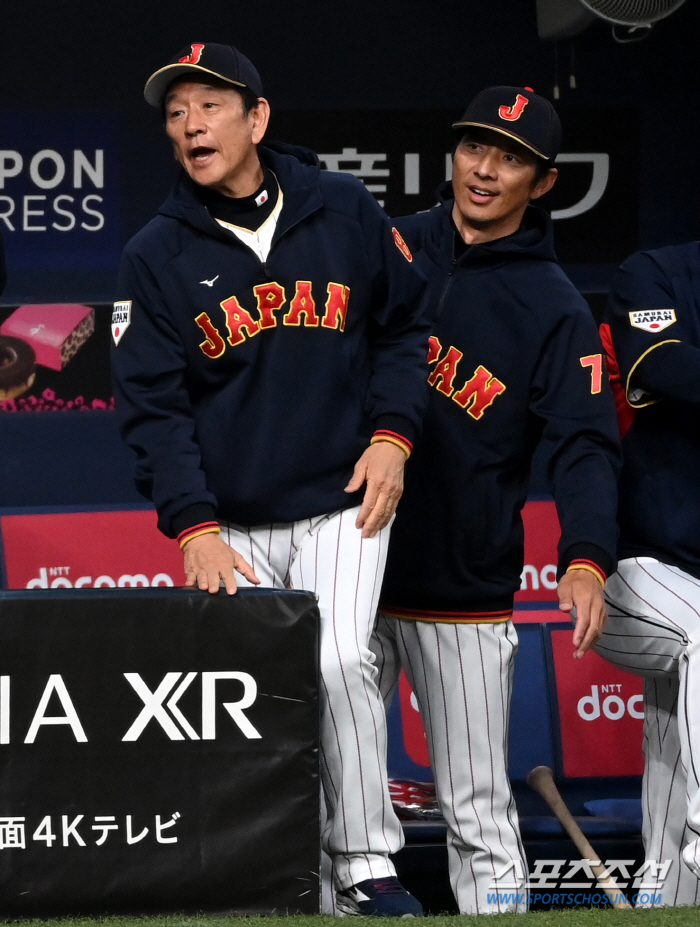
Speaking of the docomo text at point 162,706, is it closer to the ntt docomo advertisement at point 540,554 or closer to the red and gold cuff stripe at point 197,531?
the red and gold cuff stripe at point 197,531

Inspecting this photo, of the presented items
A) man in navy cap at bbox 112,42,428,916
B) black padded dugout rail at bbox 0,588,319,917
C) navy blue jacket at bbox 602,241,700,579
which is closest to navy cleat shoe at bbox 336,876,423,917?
man in navy cap at bbox 112,42,428,916

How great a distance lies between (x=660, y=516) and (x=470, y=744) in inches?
22.8

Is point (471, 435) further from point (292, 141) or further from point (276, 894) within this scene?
point (292, 141)

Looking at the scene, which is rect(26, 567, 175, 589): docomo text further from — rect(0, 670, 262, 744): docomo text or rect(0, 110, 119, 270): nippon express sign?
rect(0, 670, 262, 744): docomo text

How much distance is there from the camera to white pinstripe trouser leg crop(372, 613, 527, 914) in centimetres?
266

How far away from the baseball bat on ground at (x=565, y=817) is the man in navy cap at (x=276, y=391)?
909 mm

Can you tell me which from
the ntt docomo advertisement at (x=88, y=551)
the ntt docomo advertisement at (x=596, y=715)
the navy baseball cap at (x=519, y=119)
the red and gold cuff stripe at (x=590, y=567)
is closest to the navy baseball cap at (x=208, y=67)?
the navy baseball cap at (x=519, y=119)

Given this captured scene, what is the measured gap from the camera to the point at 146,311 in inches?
94.7

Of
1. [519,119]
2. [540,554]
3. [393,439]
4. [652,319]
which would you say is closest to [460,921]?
[393,439]

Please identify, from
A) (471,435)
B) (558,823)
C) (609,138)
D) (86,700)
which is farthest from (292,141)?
(86,700)

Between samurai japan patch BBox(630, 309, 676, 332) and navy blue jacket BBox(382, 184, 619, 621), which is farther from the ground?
samurai japan patch BBox(630, 309, 676, 332)

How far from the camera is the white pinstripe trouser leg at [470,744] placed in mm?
2664

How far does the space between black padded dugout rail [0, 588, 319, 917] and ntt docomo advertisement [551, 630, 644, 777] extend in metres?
1.73

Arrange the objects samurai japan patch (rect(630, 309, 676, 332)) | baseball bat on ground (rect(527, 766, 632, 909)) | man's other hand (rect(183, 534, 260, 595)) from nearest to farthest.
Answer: man's other hand (rect(183, 534, 260, 595))
samurai japan patch (rect(630, 309, 676, 332))
baseball bat on ground (rect(527, 766, 632, 909))
